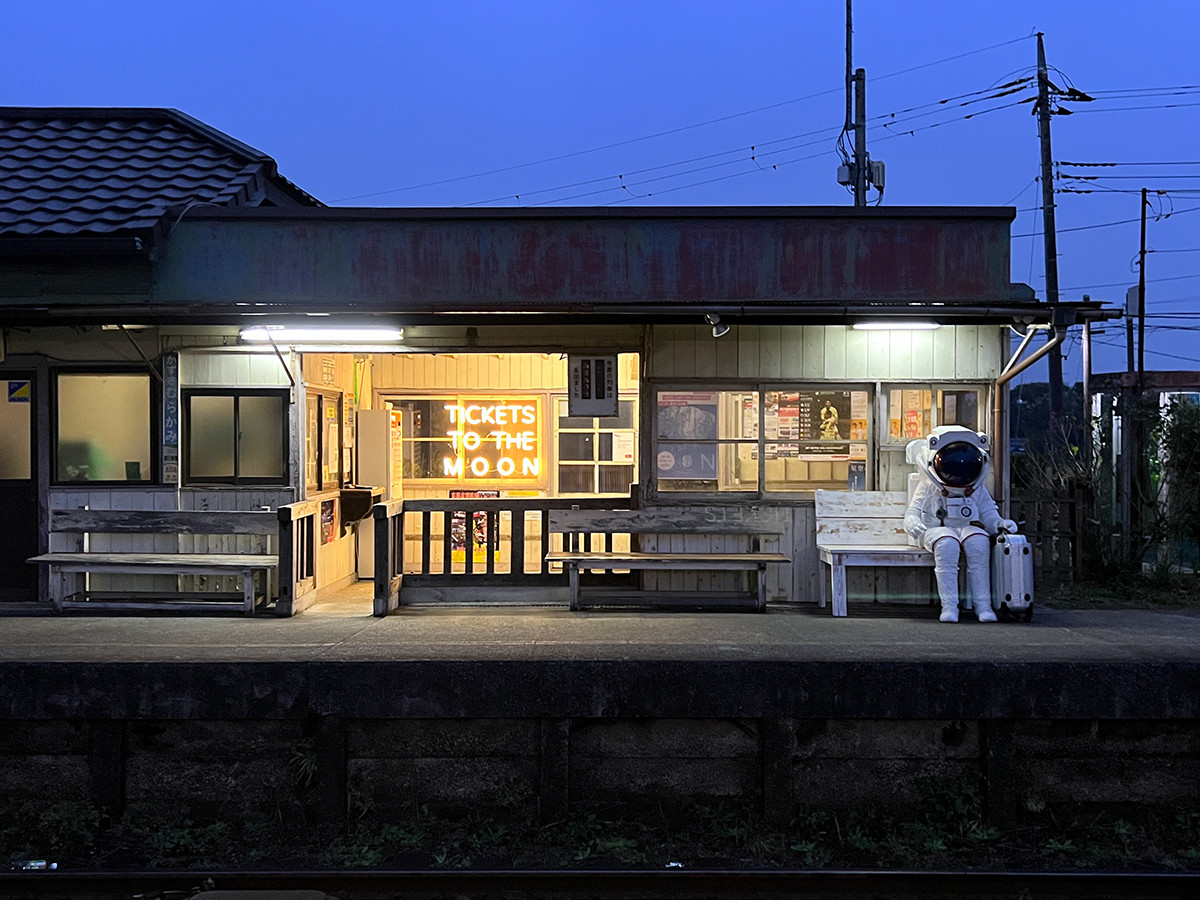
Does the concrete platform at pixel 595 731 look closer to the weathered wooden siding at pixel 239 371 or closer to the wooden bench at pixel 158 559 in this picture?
the wooden bench at pixel 158 559

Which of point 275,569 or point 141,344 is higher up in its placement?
point 141,344

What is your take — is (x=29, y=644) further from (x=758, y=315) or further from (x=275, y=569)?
(x=758, y=315)

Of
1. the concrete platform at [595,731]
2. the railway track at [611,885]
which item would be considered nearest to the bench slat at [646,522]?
the concrete platform at [595,731]

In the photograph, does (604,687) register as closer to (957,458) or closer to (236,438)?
(957,458)

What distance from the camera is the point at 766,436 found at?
9539mm

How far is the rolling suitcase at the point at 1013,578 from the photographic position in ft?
28.3

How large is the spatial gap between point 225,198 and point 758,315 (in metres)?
5.25

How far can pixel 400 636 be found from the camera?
7.88 meters

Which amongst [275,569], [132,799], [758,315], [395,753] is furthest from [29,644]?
[758,315]

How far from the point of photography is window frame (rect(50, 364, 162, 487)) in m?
9.59

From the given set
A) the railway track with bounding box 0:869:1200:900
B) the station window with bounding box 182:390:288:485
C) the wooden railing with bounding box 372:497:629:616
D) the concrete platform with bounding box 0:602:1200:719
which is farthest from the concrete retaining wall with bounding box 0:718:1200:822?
the station window with bounding box 182:390:288:485

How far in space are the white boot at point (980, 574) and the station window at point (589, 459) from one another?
4.65 m

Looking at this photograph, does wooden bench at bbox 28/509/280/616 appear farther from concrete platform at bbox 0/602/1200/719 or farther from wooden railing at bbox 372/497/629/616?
concrete platform at bbox 0/602/1200/719

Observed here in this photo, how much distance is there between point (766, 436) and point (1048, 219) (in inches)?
564
